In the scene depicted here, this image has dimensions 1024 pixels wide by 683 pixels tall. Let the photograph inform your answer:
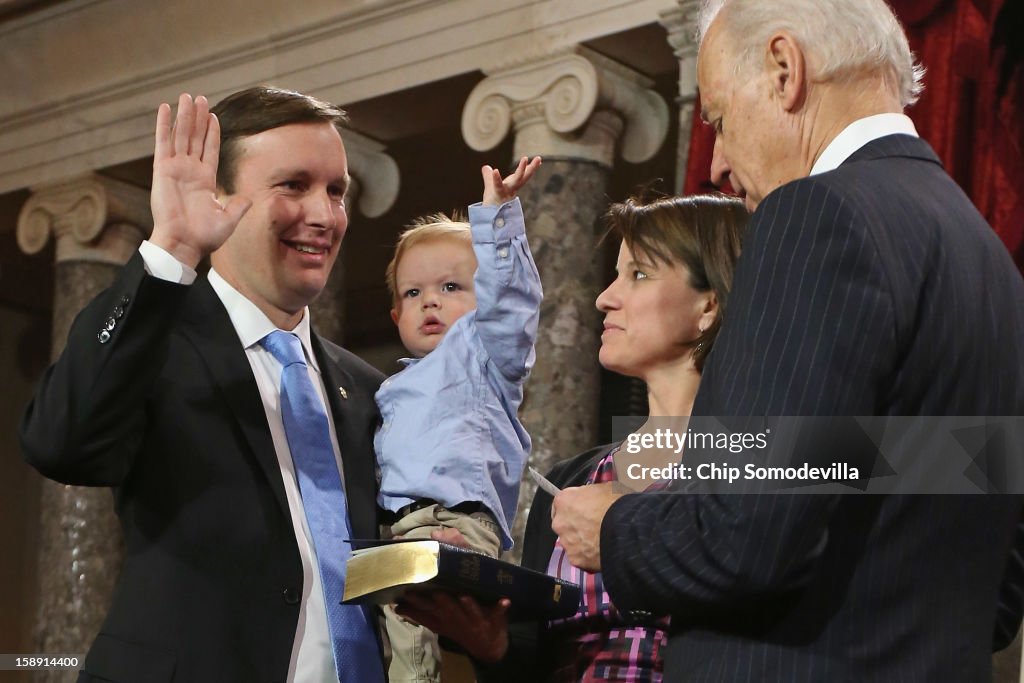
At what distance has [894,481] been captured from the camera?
167 centimetres

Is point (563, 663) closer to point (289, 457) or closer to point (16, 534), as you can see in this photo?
point (289, 457)

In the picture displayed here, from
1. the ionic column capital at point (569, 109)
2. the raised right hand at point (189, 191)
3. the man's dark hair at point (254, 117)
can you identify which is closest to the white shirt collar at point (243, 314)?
the man's dark hair at point (254, 117)

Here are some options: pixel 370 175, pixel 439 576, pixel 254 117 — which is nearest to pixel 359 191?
pixel 370 175

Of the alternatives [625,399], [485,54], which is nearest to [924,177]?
A: [485,54]

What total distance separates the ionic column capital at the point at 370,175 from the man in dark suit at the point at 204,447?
4.19 m

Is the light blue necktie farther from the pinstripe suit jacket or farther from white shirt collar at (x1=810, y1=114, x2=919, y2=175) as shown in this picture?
white shirt collar at (x1=810, y1=114, x2=919, y2=175)

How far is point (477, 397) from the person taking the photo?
3004 millimetres

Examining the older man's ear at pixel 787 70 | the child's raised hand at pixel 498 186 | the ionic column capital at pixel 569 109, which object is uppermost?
the ionic column capital at pixel 569 109

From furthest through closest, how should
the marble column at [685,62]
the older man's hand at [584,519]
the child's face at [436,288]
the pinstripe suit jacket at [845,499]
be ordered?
the marble column at [685,62] < the child's face at [436,288] < the older man's hand at [584,519] < the pinstripe suit jacket at [845,499]

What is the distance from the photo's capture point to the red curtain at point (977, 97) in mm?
4648

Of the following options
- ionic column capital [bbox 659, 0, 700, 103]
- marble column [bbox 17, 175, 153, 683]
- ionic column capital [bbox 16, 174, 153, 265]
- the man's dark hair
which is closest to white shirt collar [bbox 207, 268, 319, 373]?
the man's dark hair

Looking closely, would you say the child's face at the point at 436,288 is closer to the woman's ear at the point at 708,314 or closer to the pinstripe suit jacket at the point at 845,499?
the woman's ear at the point at 708,314

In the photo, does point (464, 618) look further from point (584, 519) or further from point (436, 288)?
point (436, 288)

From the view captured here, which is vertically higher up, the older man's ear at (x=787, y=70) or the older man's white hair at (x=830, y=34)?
the older man's white hair at (x=830, y=34)
